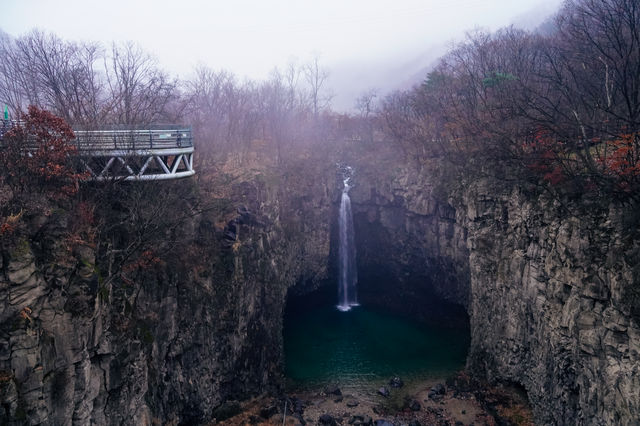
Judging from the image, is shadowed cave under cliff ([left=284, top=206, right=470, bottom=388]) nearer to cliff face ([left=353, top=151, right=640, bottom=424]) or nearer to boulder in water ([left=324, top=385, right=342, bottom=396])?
boulder in water ([left=324, top=385, right=342, bottom=396])

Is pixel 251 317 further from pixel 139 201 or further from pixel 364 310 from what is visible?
pixel 364 310

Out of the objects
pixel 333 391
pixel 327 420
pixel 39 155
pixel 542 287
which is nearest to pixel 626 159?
pixel 542 287

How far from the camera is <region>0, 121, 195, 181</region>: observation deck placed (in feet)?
53.4

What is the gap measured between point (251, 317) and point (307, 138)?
26.5 metres

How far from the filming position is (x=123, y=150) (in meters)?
17.1

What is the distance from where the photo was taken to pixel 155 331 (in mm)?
18438

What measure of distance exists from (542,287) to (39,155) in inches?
898

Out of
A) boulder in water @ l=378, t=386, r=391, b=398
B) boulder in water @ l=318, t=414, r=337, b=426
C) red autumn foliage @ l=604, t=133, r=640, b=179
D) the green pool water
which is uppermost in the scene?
red autumn foliage @ l=604, t=133, r=640, b=179

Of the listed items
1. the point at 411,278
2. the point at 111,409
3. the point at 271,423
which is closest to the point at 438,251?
the point at 411,278

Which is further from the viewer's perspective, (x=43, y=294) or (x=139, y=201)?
(x=139, y=201)

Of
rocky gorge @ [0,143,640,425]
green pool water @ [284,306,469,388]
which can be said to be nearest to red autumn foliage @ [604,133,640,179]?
rocky gorge @ [0,143,640,425]

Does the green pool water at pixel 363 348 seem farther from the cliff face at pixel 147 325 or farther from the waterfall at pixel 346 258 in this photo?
the cliff face at pixel 147 325

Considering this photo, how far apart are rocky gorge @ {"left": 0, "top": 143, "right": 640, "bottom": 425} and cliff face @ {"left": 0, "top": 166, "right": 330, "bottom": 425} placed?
59mm

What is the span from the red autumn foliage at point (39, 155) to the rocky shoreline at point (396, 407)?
47.4 feet
